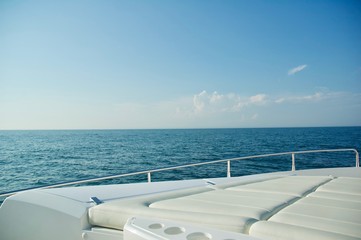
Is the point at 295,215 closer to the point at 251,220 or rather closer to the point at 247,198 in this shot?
the point at 251,220

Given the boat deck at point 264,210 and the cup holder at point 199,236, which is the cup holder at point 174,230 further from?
the boat deck at point 264,210

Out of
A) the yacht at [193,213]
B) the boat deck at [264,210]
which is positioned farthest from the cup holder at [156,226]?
the boat deck at [264,210]

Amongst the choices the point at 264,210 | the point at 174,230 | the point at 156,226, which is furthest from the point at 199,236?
the point at 264,210

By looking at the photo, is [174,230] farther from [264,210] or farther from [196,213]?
[264,210]

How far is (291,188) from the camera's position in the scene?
207cm

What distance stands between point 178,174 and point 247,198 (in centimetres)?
1351

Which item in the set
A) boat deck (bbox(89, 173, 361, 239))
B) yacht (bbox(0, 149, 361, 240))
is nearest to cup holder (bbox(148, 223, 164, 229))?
yacht (bbox(0, 149, 361, 240))

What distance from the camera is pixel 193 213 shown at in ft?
4.68

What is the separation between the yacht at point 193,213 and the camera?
3.81 feet

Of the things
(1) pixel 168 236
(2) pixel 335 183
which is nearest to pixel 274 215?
(1) pixel 168 236

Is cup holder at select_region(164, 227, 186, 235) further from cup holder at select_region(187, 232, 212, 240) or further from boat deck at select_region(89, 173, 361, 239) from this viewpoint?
boat deck at select_region(89, 173, 361, 239)

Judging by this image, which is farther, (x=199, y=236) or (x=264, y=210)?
(x=264, y=210)

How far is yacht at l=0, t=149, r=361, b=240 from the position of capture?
116cm

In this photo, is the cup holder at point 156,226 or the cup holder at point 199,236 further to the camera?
the cup holder at point 156,226
